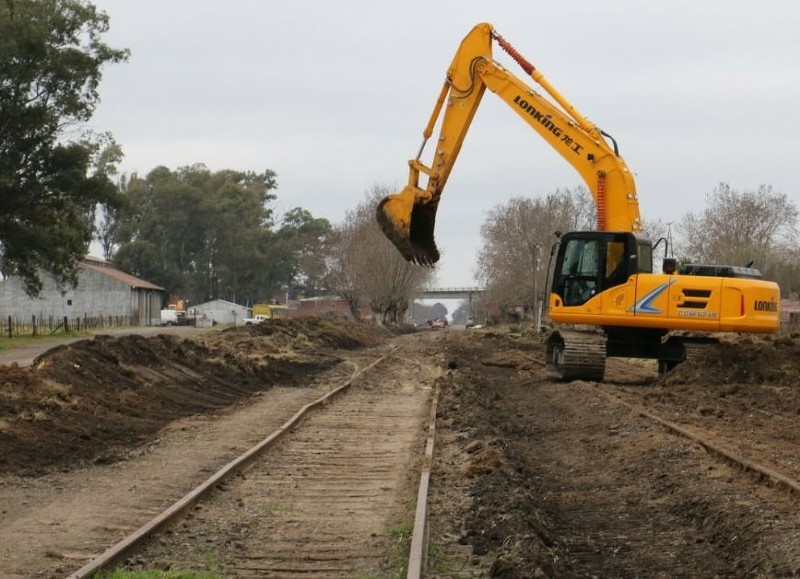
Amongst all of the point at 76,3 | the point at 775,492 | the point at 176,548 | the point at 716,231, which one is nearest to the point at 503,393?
the point at 775,492

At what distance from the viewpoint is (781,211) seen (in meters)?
76.6

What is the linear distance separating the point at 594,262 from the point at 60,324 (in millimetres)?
41432

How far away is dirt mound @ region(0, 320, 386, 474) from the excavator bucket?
4.91 metres

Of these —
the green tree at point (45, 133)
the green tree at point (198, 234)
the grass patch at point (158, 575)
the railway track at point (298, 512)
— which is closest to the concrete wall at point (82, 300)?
the green tree at point (198, 234)

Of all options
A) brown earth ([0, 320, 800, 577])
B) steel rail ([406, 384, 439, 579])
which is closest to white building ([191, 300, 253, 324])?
brown earth ([0, 320, 800, 577])

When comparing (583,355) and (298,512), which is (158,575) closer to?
(298,512)

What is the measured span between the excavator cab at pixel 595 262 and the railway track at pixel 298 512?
26.1 feet

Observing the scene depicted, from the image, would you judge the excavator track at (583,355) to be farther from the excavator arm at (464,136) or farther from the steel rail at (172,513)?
the steel rail at (172,513)

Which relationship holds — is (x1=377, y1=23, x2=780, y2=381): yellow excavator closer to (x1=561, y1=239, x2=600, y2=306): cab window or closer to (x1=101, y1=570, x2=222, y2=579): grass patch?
(x1=561, y1=239, x2=600, y2=306): cab window

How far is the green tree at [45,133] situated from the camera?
44.1 meters

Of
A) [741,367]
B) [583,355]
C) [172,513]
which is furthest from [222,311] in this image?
[172,513]

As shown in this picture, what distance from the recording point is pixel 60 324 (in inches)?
2266

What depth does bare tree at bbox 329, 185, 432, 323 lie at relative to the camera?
92.6m

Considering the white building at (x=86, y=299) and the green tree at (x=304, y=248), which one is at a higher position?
the green tree at (x=304, y=248)
